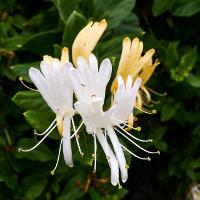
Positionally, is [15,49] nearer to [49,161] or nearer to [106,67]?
[49,161]

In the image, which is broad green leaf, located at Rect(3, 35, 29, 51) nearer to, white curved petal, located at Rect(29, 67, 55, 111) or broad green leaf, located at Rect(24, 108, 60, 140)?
broad green leaf, located at Rect(24, 108, 60, 140)

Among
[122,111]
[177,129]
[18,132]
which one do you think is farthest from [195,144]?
[122,111]

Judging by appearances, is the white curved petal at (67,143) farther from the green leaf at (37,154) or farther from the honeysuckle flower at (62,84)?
the green leaf at (37,154)

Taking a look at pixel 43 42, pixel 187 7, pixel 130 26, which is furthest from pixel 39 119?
pixel 187 7

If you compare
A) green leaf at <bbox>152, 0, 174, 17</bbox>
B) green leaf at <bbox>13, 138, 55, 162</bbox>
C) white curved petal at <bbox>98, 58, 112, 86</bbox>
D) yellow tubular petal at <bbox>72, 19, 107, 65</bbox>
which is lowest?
green leaf at <bbox>13, 138, 55, 162</bbox>

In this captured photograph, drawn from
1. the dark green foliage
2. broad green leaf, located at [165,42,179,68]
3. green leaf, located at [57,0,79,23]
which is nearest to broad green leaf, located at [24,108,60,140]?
the dark green foliage
